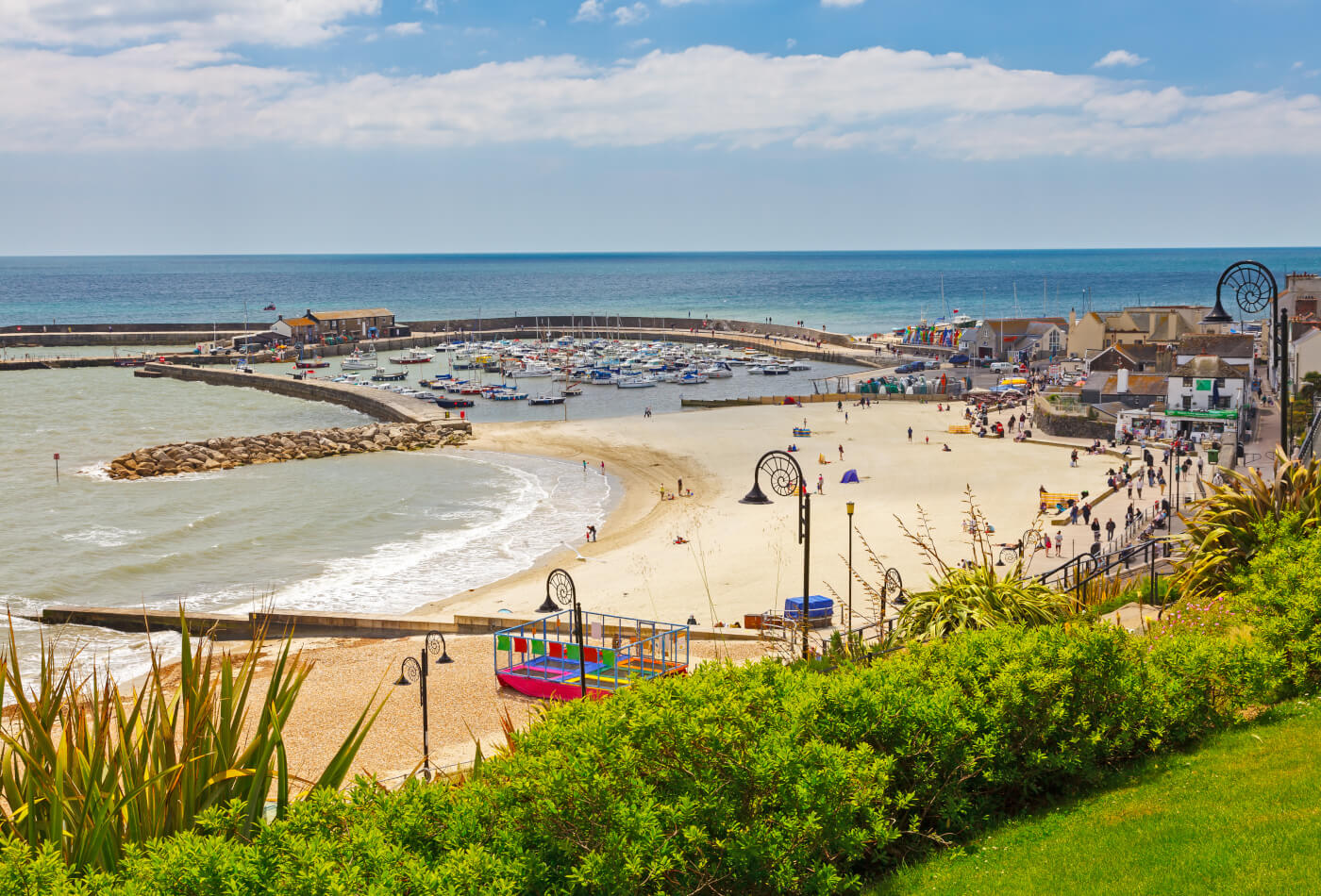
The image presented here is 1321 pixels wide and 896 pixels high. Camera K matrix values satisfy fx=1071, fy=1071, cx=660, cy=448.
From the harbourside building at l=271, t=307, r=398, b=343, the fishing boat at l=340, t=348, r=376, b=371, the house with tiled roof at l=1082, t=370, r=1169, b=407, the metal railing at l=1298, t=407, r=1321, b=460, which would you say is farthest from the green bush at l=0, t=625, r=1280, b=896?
the harbourside building at l=271, t=307, r=398, b=343

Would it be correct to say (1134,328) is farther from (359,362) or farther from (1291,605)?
(1291,605)

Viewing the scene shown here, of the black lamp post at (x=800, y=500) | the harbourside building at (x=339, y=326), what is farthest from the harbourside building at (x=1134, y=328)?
the harbourside building at (x=339, y=326)

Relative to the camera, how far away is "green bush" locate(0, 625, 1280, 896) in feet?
18.5

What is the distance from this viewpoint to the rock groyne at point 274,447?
51156mm

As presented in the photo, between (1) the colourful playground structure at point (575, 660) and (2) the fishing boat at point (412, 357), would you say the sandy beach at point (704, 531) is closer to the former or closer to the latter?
(1) the colourful playground structure at point (575, 660)

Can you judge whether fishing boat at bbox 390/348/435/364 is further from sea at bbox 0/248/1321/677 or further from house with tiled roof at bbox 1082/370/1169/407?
house with tiled roof at bbox 1082/370/1169/407

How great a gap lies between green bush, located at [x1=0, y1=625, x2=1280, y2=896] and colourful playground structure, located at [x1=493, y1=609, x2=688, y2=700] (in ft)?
35.8

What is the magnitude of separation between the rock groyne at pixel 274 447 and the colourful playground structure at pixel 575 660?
3405cm

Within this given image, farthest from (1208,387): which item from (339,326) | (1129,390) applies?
(339,326)

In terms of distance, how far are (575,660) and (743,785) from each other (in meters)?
14.9

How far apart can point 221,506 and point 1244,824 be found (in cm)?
4176

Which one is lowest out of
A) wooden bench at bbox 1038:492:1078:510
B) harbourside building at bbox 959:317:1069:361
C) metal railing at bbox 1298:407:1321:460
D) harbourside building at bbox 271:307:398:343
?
wooden bench at bbox 1038:492:1078:510

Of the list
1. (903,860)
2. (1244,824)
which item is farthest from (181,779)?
(1244,824)

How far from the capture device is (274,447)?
5584 centimetres
